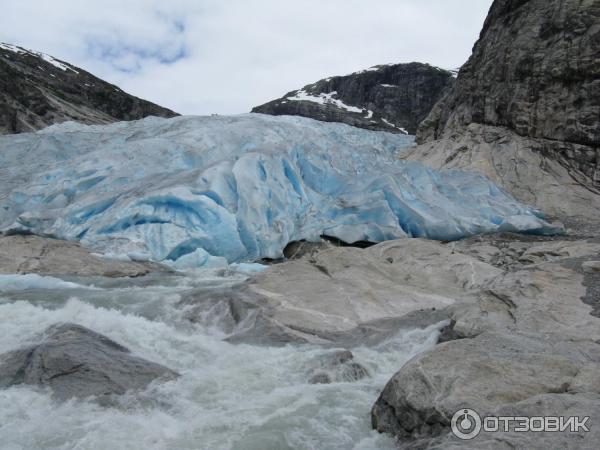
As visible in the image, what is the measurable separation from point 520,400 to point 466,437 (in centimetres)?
56

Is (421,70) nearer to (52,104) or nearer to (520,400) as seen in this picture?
(52,104)

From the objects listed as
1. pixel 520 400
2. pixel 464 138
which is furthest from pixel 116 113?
pixel 520 400

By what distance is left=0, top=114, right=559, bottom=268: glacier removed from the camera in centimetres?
1024

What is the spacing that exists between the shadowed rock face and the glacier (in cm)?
334

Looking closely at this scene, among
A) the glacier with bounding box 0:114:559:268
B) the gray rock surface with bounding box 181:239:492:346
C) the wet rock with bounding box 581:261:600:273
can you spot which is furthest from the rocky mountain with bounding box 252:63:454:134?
the wet rock with bounding box 581:261:600:273

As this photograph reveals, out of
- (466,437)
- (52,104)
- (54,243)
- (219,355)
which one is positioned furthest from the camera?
(52,104)

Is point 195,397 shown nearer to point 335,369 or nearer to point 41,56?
point 335,369

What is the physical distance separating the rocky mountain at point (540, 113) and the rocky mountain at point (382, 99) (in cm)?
3127

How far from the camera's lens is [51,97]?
35.9 meters

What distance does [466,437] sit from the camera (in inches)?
107

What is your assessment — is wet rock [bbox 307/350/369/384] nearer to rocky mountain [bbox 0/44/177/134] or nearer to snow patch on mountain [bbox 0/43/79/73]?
rocky mountain [bbox 0/44/177/134]

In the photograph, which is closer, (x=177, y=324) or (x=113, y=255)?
(x=177, y=324)

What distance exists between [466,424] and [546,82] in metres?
15.0

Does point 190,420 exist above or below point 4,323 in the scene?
below
